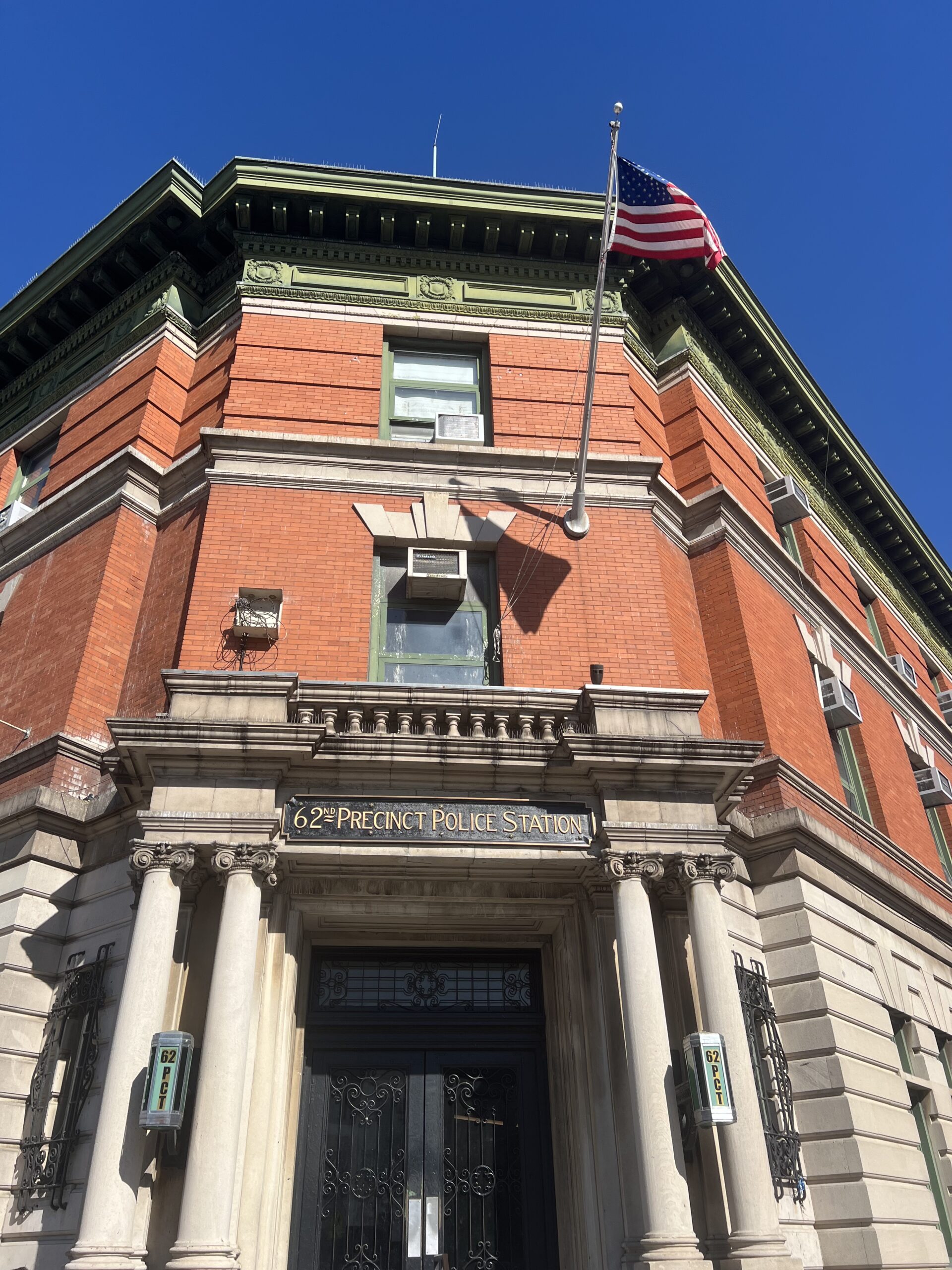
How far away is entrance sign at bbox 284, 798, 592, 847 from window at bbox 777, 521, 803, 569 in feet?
29.1

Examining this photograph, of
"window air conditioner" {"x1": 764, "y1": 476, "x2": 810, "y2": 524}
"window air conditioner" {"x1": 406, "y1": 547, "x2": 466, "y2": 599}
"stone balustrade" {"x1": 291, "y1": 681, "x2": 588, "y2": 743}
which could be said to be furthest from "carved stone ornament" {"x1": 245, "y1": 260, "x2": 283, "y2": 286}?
"window air conditioner" {"x1": 764, "y1": 476, "x2": 810, "y2": 524}

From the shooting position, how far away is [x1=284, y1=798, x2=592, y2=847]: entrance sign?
8141 millimetres

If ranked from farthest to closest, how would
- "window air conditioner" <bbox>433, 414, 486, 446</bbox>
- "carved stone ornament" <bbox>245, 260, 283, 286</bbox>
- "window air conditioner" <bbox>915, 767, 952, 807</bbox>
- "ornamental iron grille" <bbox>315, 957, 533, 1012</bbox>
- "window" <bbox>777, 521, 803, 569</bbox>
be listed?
"window air conditioner" <bbox>915, 767, 952, 807</bbox> < "window" <bbox>777, 521, 803, 569</bbox> < "carved stone ornament" <bbox>245, 260, 283, 286</bbox> < "window air conditioner" <bbox>433, 414, 486, 446</bbox> < "ornamental iron grille" <bbox>315, 957, 533, 1012</bbox>

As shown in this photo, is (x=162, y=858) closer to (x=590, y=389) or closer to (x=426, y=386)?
(x=590, y=389)

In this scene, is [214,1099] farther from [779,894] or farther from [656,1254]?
[779,894]

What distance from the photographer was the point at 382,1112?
8516mm

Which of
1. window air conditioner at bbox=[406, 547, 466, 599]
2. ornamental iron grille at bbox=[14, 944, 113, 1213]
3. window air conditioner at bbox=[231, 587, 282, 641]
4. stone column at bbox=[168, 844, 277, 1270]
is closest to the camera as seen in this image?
stone column at bbox=[168, 844, 277, 1270]

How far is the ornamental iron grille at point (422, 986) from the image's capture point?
29.7ft

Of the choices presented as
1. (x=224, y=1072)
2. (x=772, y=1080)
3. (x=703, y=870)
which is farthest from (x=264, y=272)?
(x=772, y=1080)

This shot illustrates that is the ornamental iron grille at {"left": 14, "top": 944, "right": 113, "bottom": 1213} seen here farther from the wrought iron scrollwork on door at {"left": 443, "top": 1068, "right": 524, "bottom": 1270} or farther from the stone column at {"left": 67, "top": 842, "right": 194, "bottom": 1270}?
the wrought iron scrollwork on door at {"left": 443, "top": 1068, "right": 524, "bottom": 1270}

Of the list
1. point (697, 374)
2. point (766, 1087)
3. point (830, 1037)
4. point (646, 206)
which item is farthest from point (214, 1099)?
point (697, 374)

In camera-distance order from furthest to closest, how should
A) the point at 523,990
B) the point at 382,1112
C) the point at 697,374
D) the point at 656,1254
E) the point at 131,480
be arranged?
1. the point at 697,374
2. the point at 131,480
3. the point at 523,990
4. the point at 382,1112
5. the point at 656,1254

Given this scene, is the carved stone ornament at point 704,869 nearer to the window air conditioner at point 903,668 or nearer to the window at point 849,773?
the window at point 849,773

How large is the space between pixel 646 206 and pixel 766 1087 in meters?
9.72
